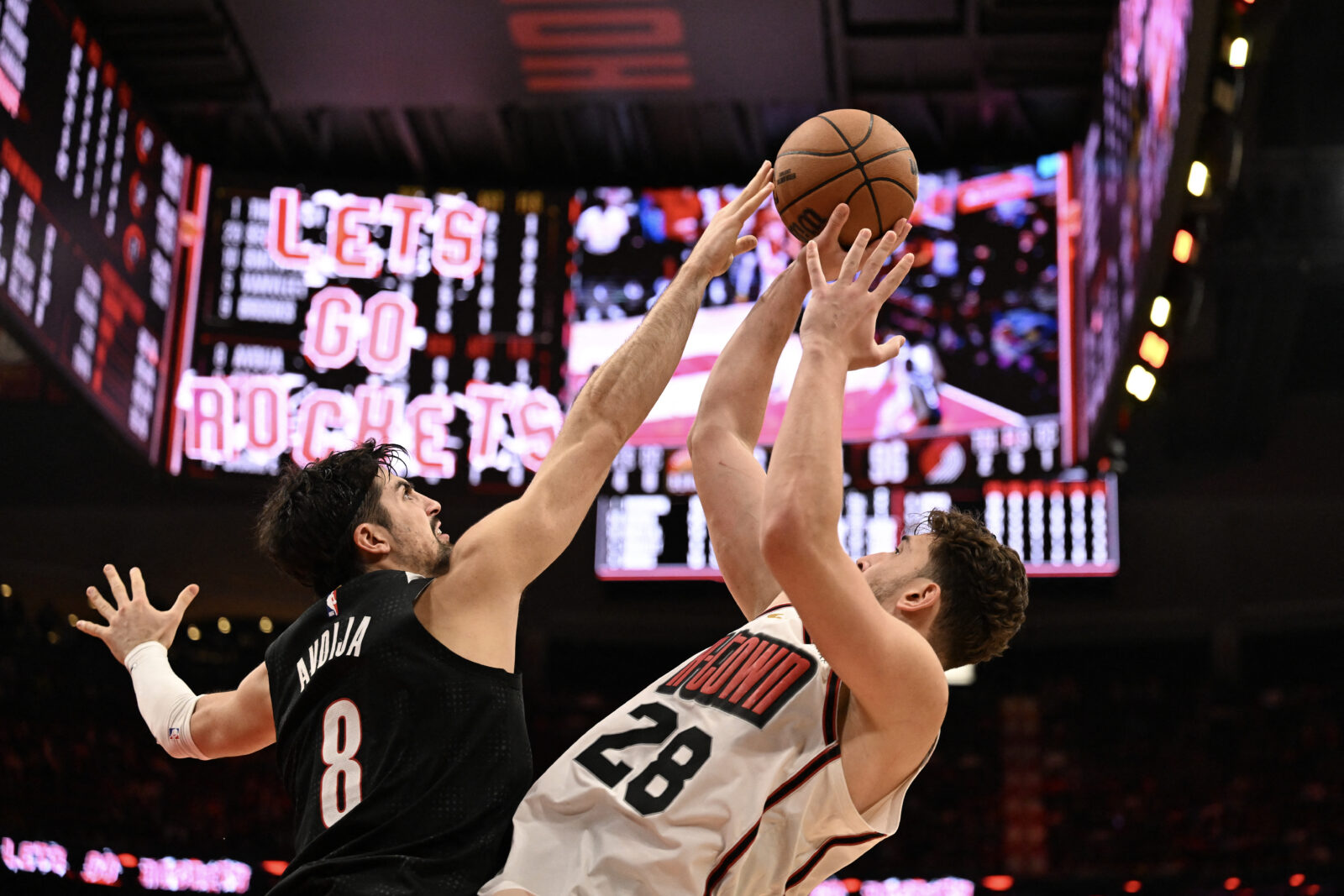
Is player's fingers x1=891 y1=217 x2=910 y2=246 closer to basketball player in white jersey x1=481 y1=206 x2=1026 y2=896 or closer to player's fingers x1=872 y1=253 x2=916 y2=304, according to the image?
basketball player in white jersey x1=481 y1=206 x2=1026 y2=896

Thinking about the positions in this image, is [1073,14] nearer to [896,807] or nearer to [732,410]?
[732,410]

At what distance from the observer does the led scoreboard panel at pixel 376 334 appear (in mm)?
10719

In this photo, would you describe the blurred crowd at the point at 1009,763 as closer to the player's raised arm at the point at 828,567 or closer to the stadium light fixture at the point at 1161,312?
the stadium light fixture at the point at 1161,312

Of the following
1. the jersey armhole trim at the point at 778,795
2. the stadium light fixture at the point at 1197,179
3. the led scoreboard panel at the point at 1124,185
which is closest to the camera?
the jersey armhole trim at the point at 778,795

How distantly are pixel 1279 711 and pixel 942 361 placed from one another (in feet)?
16.8

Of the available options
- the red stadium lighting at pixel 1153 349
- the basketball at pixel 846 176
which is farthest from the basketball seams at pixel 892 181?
the red stadium lighting at pixel 1153 349

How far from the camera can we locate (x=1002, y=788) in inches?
491

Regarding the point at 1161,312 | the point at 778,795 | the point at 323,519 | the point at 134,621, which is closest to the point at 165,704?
the point at 134,621

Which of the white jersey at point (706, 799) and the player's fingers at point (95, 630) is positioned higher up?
the player's fingers at point (95, 630)

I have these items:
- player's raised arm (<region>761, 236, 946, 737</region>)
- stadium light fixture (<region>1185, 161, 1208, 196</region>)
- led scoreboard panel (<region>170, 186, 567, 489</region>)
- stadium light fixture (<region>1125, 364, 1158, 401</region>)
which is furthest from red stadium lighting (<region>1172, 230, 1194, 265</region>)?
led scoreboard panel (<region>170, 186, 567, 489</region>)

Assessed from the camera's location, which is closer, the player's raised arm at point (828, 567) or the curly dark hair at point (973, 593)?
the player's raised arm at point (828, 567)

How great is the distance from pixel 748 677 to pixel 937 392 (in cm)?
779

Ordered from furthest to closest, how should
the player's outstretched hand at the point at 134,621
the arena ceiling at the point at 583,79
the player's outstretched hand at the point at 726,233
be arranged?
the arena ceiling at the point at 583,79, the player's outstretched hand at the point at 134,621, the player's outstretched hand at the point at 726,233

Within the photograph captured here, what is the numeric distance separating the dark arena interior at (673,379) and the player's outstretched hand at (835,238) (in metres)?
5.36
